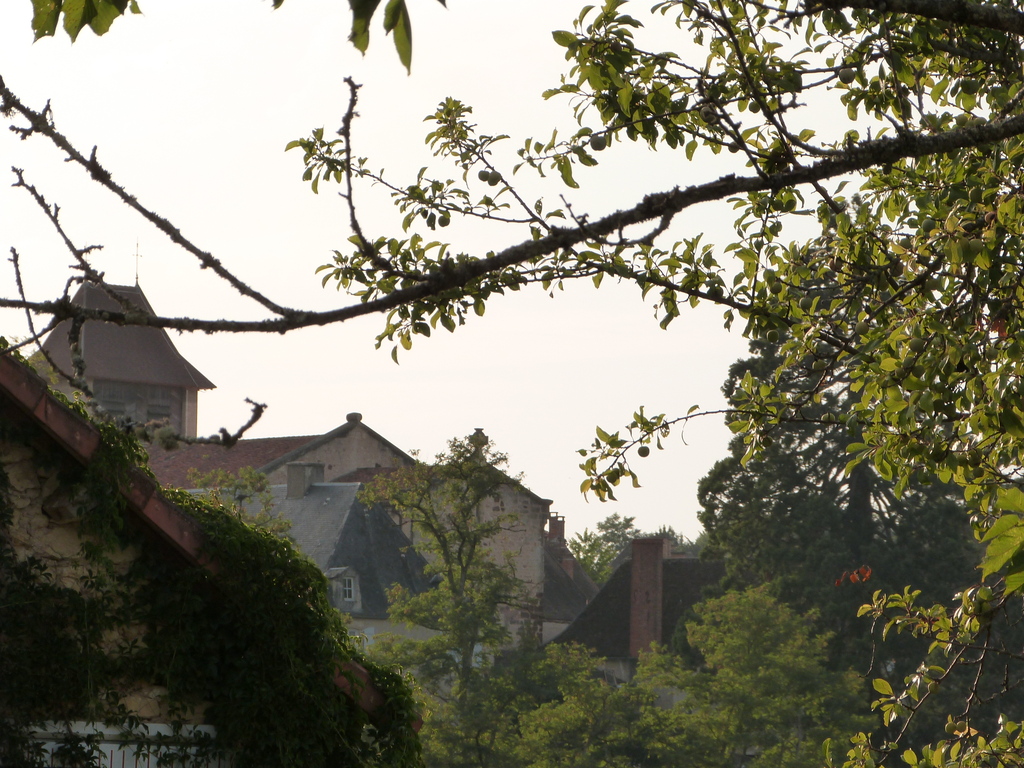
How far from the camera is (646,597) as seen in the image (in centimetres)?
4469

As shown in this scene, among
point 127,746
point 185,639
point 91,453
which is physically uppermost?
point 91,453

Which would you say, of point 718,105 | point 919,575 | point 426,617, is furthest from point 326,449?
point 718,105

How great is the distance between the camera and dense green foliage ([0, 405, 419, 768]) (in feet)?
20.0

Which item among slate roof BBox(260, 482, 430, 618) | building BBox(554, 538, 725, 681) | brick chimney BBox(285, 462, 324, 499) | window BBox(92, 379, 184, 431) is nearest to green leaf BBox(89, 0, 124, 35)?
slate roof BBox(260, 482, 430, 618)

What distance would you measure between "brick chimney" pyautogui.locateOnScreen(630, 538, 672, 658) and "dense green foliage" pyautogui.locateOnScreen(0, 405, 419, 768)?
3793 centimetres

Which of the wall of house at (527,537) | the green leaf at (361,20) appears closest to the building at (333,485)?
the wall of house at (527,537)

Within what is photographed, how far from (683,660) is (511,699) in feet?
24.7

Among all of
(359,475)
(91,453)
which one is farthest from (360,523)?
(91,453)

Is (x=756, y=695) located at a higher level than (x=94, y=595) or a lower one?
lower

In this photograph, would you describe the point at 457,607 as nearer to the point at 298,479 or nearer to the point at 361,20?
the point at 298,479

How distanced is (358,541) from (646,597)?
1209 cm

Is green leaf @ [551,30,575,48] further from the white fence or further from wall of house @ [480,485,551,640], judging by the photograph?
wall of house @ [480,485,551,640]

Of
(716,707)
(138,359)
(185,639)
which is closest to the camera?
(185,639)

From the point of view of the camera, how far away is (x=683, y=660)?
34.7m
